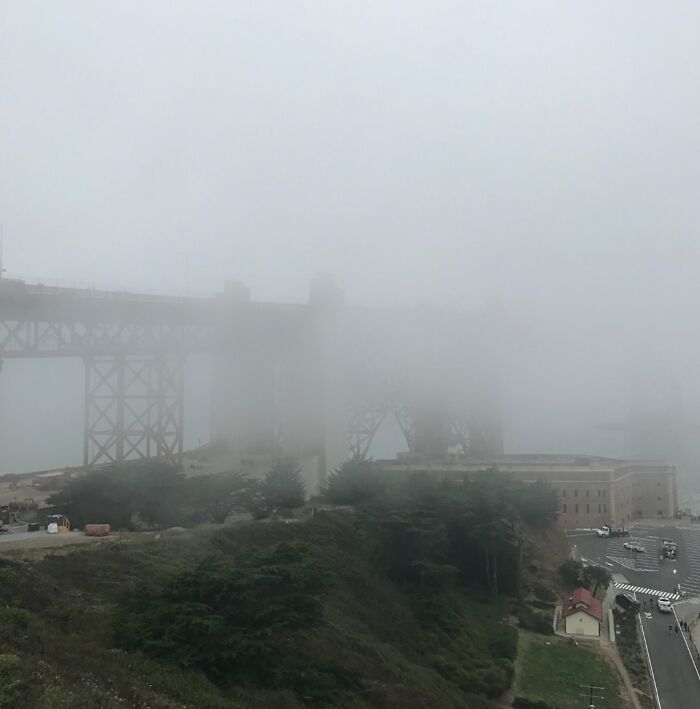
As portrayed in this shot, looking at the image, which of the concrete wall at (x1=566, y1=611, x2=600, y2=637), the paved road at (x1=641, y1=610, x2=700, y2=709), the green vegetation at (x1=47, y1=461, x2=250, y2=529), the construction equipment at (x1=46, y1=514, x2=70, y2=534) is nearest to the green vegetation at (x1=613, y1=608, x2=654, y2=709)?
the paved road at (x1=641, y1=610, x2=700, y2=709)

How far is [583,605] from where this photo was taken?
15.1m

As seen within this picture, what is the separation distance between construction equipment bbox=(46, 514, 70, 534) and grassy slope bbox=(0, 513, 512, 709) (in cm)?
125

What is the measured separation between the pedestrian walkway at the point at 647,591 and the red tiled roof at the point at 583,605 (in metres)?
3.72

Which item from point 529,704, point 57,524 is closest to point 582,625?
point 529,704

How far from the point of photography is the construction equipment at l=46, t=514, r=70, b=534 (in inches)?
422

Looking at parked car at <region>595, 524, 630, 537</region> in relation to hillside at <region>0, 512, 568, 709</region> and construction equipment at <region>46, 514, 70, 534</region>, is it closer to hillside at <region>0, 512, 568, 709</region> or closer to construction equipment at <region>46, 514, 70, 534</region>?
hillside at <region>0, 512, 568, 709</region>

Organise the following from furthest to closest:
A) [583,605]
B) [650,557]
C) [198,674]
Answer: [650,557]
[583,605]
[198,674]

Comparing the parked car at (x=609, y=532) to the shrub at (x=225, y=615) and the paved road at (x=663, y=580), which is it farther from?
the shrub at (x=225, y=615)

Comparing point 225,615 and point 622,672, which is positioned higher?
point 225,615

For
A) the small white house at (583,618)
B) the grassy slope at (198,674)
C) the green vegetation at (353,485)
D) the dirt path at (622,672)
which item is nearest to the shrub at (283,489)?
A: the grassy slope at (198,674)

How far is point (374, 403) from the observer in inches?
928

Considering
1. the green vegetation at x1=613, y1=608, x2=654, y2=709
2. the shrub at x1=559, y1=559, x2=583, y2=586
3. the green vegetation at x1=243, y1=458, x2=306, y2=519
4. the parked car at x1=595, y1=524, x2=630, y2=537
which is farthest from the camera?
the parked car at x1=595, y1=524, x2=630, y2=537

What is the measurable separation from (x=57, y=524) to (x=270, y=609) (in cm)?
Result: 559

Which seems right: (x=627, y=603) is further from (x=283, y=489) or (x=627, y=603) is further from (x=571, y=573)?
(x=283, y=489)
